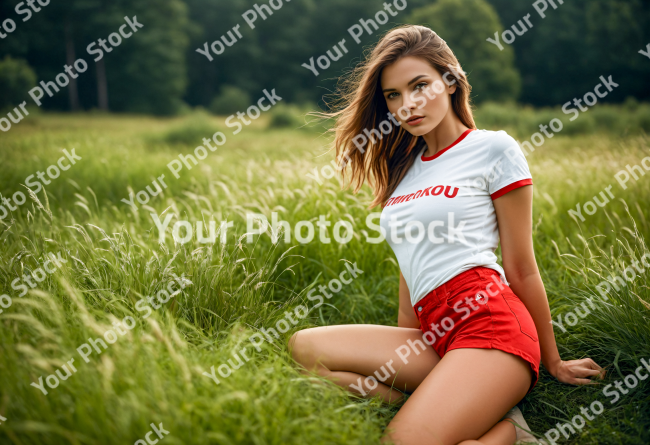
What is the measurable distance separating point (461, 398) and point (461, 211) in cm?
83

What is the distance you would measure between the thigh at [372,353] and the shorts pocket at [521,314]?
455 mm

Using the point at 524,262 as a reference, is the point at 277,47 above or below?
above

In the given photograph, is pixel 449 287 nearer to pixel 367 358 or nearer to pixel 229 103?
pixel 367 358

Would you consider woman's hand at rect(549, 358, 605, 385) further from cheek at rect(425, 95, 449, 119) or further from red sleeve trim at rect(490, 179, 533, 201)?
cheek at rect(425, 95, 449, 119)

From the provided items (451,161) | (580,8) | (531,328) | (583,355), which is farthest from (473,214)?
(580,8)

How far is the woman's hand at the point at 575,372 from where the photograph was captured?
205cm

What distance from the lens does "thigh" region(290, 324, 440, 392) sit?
6.82ft

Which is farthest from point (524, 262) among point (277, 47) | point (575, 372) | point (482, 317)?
point (277, 47)

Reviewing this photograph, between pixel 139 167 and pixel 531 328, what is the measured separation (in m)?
6.51

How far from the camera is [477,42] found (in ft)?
91.1

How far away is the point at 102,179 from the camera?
6.28 meters

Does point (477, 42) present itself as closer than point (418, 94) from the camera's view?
No

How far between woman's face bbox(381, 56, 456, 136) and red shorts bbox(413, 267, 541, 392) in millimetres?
828

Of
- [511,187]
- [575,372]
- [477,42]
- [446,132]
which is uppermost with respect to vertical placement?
[446,132]
